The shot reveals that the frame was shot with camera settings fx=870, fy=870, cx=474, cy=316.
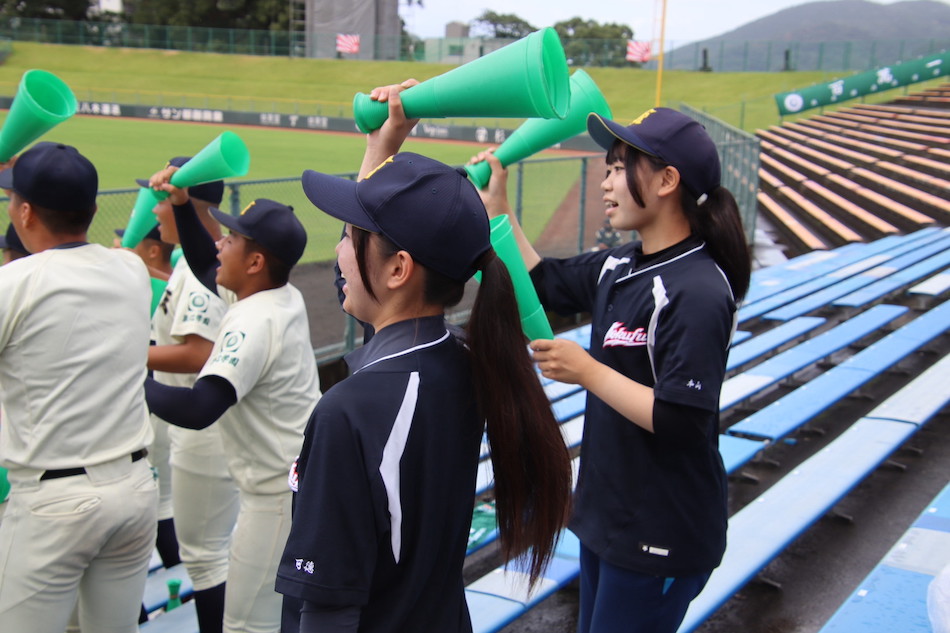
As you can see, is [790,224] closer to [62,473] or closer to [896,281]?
[896,281]

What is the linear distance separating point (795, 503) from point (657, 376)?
7.75 ft

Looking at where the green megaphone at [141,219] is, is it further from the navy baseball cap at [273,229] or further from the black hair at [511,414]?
the black hair at [511,414]

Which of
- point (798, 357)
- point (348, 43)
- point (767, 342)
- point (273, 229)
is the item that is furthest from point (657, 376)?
point (348, 43)

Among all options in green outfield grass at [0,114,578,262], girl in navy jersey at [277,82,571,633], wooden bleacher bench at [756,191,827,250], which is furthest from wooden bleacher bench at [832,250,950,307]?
girl in navy jersey at [277,82,571,633]

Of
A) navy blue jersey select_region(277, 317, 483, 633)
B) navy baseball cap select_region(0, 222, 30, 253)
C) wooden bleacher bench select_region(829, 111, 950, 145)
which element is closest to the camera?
navy blue jersey select_region(277, 317, 483, 633)

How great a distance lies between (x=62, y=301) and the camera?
2.36 m

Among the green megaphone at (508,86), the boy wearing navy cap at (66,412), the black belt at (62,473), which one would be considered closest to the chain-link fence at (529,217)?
the boy wearing navy cap at (66,412)

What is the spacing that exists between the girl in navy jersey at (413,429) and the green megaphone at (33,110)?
1526 mm

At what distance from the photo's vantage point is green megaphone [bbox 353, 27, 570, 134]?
1.54 meters

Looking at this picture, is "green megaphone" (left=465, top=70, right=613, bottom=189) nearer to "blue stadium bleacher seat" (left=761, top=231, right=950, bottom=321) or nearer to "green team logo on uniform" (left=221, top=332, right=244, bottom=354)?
"green team logo on uniform" (left=221, top=332, right=244, bottom=354)

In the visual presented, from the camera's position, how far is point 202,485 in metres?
3.29

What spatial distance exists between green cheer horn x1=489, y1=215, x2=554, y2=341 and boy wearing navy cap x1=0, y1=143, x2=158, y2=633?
1226mm

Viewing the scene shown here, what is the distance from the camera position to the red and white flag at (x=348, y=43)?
4812cm

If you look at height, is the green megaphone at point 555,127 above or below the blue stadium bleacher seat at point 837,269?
above
